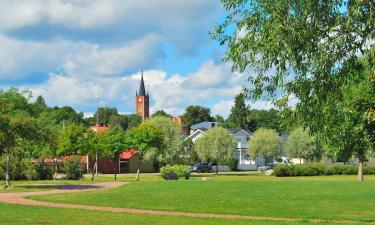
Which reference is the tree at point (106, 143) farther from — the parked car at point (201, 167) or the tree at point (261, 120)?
the tree at point (261, 120)

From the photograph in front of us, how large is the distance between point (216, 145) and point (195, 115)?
7019cm

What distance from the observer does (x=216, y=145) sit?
7531 centimetres

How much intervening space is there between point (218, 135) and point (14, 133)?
45794 millimetres

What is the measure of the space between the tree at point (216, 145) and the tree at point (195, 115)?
66.0 m

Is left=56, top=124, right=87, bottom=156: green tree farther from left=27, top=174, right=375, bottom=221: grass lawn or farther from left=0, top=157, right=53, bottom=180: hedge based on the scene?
left=27, top=174, right=375, bottom=221: grass lawn

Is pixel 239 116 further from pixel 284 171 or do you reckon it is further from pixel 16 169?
pixel 16 169

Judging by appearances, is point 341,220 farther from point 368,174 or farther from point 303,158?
point 303,158

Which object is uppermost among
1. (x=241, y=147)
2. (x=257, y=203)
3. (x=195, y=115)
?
(x=195, y=115)

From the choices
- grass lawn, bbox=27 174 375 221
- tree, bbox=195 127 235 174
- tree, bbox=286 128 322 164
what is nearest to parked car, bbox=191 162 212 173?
tree, bbox=195 127 235 174

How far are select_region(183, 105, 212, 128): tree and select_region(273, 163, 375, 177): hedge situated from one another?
76.4 meters

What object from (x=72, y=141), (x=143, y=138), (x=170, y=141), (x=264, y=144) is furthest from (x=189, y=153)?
(x=72, y=141)

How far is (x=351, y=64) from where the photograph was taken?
12.2 m

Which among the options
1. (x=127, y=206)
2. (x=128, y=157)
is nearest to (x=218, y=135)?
(x=128, y=157)

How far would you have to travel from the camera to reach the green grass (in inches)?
626
